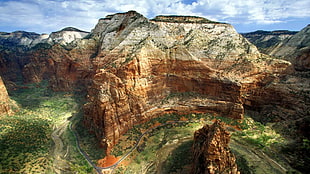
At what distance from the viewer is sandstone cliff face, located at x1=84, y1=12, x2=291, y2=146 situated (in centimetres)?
3662

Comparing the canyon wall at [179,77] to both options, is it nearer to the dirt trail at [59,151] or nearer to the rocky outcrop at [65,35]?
the dirt trail at [59,151]

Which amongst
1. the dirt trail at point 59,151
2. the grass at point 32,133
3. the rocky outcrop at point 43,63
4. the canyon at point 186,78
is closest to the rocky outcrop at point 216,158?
the canyon at point 186,78

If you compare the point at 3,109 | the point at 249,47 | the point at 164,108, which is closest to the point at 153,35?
the point at 164,108

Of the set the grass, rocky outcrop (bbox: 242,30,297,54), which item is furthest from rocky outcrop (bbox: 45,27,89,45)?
rocky outcrop (bbox: 242,30,297,54)

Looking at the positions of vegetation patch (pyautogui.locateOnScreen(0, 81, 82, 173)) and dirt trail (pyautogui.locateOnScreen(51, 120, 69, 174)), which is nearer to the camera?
vegetation patch (pyautogui.locateOnScreen(0, 81, 82, 173))

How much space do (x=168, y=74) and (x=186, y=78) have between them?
562 cm

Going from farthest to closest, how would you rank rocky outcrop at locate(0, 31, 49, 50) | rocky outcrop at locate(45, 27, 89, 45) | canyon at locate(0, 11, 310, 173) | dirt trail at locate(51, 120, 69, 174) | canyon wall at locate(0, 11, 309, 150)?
rocky outcrop at locate(0, 31, 49, 50) → rocky outcrop at locate(45, 27, 89, 45) → canyon wall at locate(0, 11, 309, 150) → canyon at locate(0, 11, 310, 173) → dirt trail at locate(51, 120, 69, 174)

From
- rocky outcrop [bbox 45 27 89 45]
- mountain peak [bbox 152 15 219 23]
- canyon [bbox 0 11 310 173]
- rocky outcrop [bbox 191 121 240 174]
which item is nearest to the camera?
rocky outcrop [bbox 191 121 240 174]

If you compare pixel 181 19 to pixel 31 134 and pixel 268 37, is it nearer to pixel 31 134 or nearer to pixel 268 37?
pixel 31 134

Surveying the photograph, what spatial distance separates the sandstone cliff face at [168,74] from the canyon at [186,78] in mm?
211

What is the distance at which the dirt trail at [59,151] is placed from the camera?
30.7 meters

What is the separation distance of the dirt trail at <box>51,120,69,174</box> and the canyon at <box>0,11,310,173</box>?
298 inches

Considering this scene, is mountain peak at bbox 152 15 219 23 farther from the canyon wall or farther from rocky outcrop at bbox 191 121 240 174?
rocky outcrop at bbox 191 121 240 174

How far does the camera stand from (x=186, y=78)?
4631 centimetres
